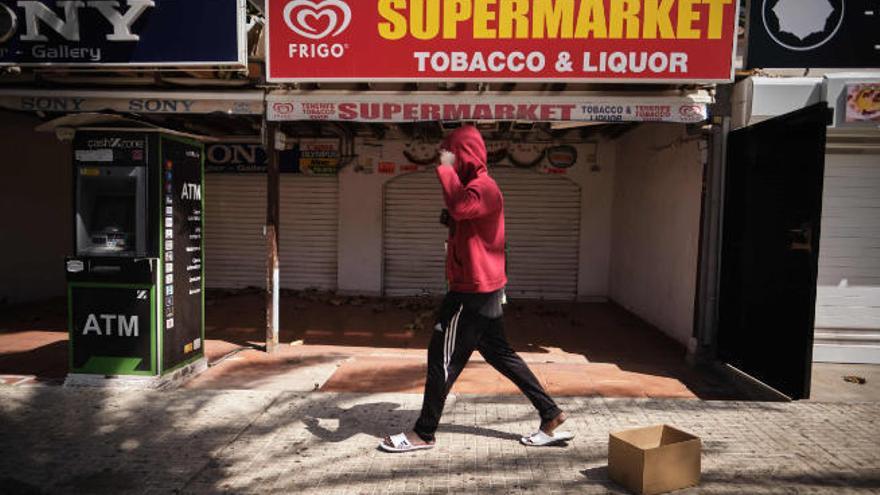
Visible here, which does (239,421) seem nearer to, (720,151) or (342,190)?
(720,151)

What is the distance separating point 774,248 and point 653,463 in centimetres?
289

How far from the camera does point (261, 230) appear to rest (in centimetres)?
1062

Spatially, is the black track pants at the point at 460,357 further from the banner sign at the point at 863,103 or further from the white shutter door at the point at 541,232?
the white shutter door at the point at 541,232

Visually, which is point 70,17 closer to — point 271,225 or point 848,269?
point 271,225

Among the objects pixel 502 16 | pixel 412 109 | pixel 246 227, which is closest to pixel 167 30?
pixel 412 109

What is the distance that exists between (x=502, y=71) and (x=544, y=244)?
518 cm

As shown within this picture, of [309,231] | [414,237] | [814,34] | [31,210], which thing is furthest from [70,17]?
[814,34]

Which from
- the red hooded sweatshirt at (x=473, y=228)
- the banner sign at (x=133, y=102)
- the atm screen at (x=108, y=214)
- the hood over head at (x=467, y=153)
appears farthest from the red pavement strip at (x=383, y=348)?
the banner sign at (x=133, y=102)

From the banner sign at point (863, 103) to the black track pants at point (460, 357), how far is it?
4.48 m

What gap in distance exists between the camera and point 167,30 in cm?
579

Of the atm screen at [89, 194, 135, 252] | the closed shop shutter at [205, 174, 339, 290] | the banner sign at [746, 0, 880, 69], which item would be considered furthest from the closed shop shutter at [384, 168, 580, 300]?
the atm screen at [89, 194, 135, 252]

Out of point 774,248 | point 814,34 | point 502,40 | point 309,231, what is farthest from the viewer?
point 309,231

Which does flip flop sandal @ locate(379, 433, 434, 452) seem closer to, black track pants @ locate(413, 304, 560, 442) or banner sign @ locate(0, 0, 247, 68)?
black track pants @ locate(413, 304, 560, 442)

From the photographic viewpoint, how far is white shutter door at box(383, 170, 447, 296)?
10320 mm
